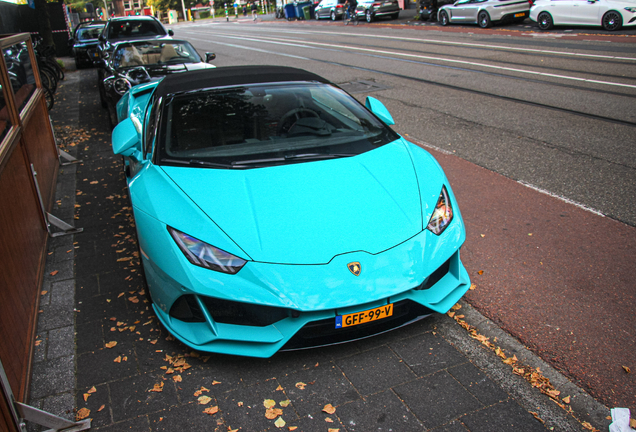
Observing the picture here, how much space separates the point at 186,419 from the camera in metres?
2.55

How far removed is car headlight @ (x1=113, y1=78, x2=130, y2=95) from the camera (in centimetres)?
799

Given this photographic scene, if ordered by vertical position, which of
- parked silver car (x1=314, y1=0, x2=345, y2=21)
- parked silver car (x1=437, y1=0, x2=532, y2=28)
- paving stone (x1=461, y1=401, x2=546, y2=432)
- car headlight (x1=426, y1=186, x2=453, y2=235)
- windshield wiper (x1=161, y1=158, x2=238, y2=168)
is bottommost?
paving stone (x1=461, y1=401, x2=546, y2=432)

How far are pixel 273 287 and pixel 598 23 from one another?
18896 millimetres

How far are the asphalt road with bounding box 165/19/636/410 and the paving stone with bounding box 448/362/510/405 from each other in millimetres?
447

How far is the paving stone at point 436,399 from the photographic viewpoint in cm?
251

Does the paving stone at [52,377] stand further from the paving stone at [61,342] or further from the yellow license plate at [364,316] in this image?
the yellow license plate at [364,316]

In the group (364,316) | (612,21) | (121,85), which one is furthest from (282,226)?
(612,21)

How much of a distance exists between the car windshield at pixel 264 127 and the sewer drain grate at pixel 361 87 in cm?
634

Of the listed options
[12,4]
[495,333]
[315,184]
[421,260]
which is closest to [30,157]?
[315,184]

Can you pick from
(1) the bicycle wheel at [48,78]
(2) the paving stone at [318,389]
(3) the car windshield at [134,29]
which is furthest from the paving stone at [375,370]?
(3) the car windshield at [134,29]

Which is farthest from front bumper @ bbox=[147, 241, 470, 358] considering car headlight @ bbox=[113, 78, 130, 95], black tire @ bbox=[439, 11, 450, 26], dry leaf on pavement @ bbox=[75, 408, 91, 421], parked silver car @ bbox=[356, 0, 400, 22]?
parked silver car @ bbox=[356, 0, 400, 22]

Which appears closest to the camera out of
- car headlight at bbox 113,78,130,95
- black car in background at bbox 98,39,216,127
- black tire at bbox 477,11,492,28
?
car headlight at bbox 113,78,130,95

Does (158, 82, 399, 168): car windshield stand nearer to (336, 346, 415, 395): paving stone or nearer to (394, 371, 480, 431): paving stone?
(336, 346, 415, 395): paving stone

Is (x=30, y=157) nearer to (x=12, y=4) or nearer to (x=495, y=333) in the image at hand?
(x=495, y=333)
